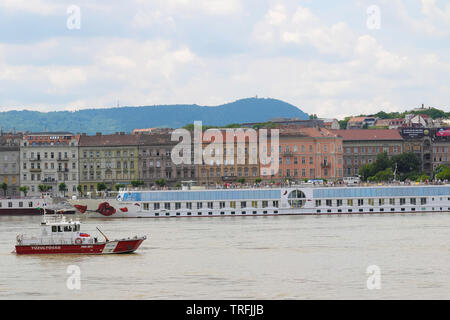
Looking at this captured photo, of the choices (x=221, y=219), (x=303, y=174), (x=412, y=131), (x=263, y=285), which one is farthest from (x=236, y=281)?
(x=412, y=131)

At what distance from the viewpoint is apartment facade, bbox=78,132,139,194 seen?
14775 cm

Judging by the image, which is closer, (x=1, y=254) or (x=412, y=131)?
(x=1, y=254)

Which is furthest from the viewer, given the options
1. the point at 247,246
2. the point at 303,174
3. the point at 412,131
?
the point at 412,131

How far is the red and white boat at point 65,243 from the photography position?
56.0 metres

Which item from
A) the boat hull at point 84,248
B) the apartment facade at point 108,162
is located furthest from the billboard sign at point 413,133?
the boat hull at point 84,248

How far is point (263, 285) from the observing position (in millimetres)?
44000

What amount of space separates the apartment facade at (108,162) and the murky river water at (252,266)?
71.4 metres

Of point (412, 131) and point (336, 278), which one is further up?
point (412, 131)

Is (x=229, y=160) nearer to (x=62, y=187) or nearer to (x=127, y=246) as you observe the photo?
(x=62, y=187)

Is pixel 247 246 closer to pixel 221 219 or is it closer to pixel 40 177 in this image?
pixel 221 219

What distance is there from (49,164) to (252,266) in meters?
101

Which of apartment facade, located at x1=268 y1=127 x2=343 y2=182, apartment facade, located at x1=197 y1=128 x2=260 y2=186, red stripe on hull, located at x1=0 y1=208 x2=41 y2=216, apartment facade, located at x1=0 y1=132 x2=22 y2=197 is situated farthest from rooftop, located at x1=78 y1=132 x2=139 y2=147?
red stripe on hull, located at x1=0 y1=208 x2=41 y2=216
